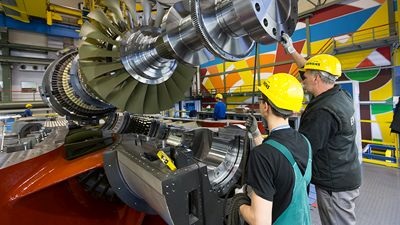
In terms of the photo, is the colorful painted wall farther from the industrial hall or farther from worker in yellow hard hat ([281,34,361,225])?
worker in yellow hard hat ([281,34,361,225])

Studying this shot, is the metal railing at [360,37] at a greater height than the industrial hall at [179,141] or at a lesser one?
greater

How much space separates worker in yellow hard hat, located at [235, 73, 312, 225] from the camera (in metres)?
0.80

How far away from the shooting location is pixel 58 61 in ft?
5.24

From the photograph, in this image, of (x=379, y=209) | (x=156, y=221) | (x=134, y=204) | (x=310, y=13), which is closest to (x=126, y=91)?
(x=134, y=204)

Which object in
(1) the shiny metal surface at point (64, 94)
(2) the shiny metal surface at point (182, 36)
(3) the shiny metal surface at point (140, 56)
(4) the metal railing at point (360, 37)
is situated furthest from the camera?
(4) the metal railing at point (360, 37)

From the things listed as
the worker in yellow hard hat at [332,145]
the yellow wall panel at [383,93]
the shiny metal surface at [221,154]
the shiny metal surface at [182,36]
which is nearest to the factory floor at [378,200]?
the worker in yellow hard hat at [332,145]

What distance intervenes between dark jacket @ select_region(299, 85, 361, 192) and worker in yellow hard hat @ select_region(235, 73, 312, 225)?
1.26 feet

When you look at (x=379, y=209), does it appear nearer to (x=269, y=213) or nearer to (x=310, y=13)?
(x=269, y=213)

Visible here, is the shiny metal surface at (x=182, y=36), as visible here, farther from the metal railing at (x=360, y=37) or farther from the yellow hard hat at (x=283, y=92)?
the metal railing at (x=360, y=37)

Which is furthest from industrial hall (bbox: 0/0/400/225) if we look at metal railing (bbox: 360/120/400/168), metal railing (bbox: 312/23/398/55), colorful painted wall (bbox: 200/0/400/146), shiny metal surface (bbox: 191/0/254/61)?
metal railing (bbox: 312/23/398/55)

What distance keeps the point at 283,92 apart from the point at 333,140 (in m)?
0.63

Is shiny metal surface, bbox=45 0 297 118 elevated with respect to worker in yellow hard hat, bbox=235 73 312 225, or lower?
elevated

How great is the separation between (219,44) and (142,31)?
1.58 ft

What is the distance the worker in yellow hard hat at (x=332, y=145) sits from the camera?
4.08 feet
